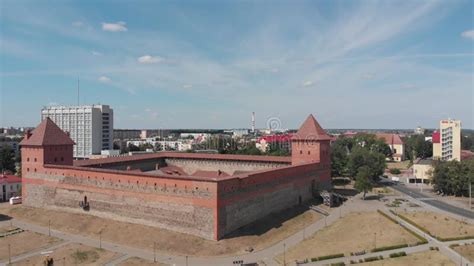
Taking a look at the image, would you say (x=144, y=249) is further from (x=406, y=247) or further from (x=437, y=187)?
(x=437, y=187)

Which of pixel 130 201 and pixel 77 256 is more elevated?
pixel 130 201

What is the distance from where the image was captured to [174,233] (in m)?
32.1

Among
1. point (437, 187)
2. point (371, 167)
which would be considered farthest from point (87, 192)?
point (437, 187)

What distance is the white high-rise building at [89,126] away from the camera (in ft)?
377

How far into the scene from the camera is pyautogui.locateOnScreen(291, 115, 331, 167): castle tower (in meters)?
49.2

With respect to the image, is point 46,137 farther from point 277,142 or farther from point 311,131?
point 277,142

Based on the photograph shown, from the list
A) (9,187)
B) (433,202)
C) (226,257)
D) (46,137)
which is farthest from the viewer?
(9,187)

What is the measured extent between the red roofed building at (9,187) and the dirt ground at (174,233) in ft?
29.4

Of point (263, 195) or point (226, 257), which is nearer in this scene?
point (226, 257)

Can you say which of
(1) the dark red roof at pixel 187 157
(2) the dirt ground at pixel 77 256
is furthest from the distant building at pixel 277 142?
(2) the dirt ground at pixel 77 256

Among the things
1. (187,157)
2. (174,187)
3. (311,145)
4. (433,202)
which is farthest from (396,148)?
(174,187)

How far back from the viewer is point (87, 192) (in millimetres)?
38844

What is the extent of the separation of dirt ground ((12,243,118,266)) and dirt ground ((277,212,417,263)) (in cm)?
1254

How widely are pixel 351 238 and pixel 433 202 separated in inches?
827
